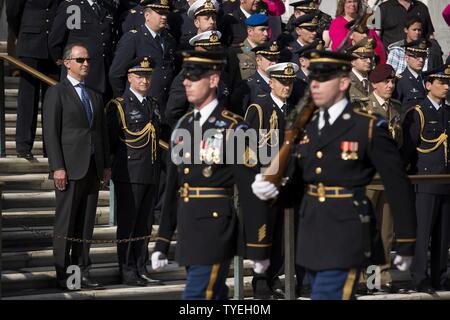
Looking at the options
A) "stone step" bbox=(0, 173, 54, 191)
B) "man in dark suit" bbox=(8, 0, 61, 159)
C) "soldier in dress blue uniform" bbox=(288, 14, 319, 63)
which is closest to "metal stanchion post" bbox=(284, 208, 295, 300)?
"stone step" bbox=(0, 173, 54, 191)

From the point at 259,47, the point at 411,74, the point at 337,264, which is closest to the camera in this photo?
the point at 337,264

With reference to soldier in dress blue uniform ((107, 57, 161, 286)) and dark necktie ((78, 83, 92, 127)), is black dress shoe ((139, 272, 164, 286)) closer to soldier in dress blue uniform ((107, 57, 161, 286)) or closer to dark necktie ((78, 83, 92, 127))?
soldier in dress blue uniform ((107, 57, 161, 286))

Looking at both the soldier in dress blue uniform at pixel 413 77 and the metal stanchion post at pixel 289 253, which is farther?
the soldier in dress blue uniform at pixel 413 77

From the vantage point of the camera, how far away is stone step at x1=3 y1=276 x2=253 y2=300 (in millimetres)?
10656

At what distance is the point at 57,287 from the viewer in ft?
36.3

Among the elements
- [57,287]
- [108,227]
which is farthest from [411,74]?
[57,287]

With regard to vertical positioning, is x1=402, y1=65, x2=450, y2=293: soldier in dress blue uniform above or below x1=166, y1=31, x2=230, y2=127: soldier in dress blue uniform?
below

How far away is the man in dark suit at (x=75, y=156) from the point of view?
11023 millimetres

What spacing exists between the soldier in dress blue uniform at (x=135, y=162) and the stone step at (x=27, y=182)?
45.1 inches

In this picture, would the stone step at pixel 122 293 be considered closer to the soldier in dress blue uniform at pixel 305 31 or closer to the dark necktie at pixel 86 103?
the dark necktie at pixel 86 103

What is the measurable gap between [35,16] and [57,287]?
3.24m

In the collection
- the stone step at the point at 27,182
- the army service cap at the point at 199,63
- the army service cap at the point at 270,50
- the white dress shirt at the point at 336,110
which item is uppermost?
the army service cap at the point at 270,50

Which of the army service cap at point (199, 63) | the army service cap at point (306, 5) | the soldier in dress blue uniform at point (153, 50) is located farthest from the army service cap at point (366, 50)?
the army service cap at point (199, 63)

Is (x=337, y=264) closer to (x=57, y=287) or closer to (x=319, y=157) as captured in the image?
(x=319, y=157)
